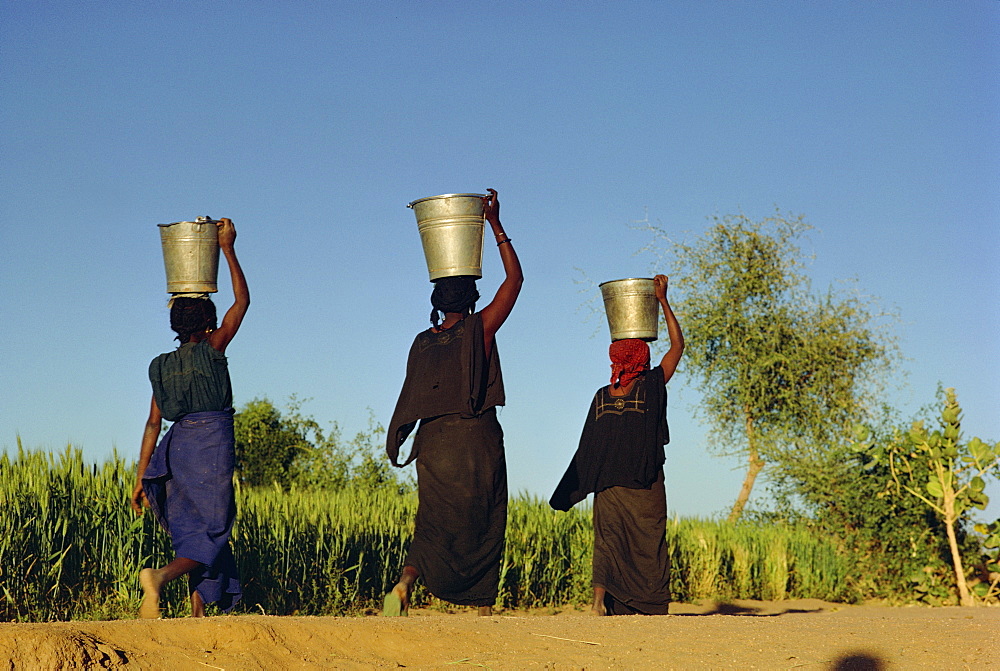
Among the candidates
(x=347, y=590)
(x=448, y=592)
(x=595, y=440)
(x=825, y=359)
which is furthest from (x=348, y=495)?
(x=825, y=359)

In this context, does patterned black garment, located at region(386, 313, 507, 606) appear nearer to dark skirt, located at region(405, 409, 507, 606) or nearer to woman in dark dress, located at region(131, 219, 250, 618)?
dark skirt, located at region(405, 409, 507, 606)

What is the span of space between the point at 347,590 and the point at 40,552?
8.39 feet

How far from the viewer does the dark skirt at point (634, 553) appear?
7.84 meters

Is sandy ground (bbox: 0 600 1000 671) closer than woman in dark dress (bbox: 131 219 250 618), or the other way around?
sandy ground (bbox: 0 600 1000 671)

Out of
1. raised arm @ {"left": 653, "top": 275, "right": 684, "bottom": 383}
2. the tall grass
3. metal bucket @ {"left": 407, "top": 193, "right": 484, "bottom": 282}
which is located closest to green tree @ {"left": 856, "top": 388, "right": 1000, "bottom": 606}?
the tall grass

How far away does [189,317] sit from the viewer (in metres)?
6.36

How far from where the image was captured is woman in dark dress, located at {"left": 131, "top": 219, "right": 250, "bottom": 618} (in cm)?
611

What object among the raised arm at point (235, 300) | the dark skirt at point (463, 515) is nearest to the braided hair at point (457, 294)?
the dark skirt at point (463, 515)

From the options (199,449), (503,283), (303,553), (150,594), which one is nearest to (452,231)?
(503,283)

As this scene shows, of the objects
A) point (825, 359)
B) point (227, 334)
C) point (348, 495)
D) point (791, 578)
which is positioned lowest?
point (791, 578)

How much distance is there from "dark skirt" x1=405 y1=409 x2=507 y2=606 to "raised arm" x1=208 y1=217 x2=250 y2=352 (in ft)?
4.55

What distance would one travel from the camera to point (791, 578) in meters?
13.2

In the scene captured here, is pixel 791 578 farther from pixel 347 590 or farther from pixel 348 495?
pixel 347 590

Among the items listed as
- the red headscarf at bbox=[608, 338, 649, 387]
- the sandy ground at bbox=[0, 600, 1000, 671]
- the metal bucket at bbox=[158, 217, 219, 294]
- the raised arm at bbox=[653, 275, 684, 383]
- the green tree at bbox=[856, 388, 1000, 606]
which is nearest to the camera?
the sandy ground at bbox=[0, 600, 1000, 671]
